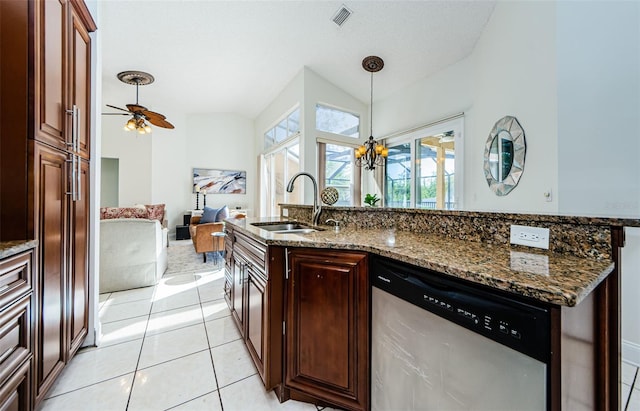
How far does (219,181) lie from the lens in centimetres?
682

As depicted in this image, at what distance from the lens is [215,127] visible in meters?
6.82

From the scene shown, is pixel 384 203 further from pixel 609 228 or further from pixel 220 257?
pixel 609 228

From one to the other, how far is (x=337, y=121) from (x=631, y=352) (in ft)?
14.8

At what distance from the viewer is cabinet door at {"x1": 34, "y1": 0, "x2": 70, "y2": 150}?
114 cm

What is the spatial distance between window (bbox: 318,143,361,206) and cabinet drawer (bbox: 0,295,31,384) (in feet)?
12.8

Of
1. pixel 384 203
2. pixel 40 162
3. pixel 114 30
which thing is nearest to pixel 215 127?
pixel 114 30

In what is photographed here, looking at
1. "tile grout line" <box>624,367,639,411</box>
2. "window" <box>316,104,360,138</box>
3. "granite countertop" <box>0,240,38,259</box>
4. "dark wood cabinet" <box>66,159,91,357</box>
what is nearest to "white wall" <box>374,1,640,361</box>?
"tile grout line" <box>624,367,639,411</box>

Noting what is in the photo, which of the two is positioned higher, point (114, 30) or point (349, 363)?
point (114, 30)

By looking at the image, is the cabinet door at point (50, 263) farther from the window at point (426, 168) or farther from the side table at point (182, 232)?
the side table at point (182, 232)

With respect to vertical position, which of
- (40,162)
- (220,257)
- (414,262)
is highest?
(40,162)

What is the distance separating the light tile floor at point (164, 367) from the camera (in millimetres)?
1310

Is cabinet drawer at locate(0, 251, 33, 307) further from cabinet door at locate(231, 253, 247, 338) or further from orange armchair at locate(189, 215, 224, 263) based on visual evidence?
orange armchair at locate(189, 215, 224, 263)

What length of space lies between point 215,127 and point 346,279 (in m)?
A: 6.87

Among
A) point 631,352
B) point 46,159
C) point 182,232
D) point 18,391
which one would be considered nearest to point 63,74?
point 46,159
